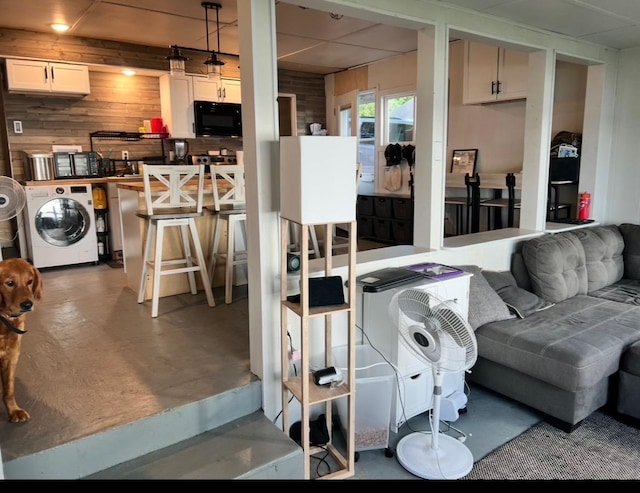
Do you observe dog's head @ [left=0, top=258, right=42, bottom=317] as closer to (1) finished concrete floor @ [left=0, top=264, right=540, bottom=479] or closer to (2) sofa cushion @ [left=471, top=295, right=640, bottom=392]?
(1) finished concrete floor @ [left=0, top=264, right=540, bottom=479]

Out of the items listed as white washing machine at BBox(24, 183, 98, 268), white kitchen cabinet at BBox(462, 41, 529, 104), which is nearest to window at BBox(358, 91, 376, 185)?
white kitchen cabinet at BBox(462, 41, 529, 104)

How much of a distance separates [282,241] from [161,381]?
2.96ft

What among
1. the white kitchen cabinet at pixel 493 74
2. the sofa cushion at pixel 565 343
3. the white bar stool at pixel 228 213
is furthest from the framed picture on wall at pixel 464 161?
the white bar stool at pixel 228 213

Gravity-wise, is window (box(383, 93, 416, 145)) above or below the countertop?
above

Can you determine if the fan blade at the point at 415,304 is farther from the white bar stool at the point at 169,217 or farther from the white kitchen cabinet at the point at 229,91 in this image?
the white kitchen cabinet at the point at 229,91

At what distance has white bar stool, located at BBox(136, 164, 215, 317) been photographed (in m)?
3.28

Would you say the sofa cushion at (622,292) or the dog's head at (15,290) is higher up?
the dog's head at (15,290)

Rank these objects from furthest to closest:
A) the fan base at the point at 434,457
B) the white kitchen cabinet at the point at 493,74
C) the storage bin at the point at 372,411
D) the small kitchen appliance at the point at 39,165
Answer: the small kitchen appliance at the point at 39,165
the white kitchen cabinet at the point at 493,74
the storage bin at the point at 372,411
the fan base at the point at 434,457

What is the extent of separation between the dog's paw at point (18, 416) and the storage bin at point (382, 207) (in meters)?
4.56

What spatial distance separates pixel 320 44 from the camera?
5414 mm

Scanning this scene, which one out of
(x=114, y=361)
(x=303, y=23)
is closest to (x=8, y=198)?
(x=114, y=361)

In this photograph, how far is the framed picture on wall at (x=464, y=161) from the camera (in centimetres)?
548

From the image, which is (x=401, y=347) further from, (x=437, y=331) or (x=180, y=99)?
(x=180, y=99)

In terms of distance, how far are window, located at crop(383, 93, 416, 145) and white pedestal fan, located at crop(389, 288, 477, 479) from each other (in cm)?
427
